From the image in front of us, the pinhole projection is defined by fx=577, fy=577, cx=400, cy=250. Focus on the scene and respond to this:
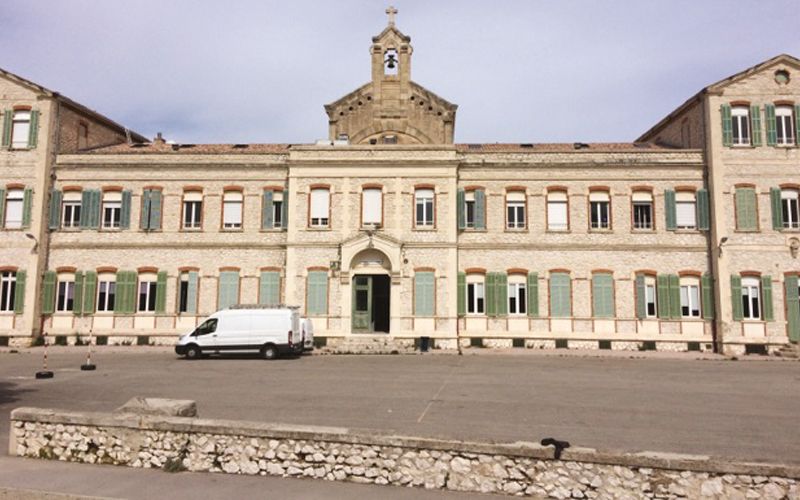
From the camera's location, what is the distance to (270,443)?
7.76 metres

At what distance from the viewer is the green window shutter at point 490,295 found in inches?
1032

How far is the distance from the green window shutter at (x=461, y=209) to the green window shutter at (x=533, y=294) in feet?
12.6

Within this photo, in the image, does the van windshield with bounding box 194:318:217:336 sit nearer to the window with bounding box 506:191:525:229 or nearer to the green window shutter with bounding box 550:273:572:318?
the window with bounding box 506:191:525:229

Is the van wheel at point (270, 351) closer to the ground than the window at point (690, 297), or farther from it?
closer to the ground

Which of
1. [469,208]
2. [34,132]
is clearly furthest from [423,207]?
[34,132]

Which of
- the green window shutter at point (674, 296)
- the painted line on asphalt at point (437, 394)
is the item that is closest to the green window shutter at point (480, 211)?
the painted line on asphalt at point (437, 394)

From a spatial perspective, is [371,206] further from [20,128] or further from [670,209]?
[20,128]

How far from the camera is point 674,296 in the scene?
25.7 metres

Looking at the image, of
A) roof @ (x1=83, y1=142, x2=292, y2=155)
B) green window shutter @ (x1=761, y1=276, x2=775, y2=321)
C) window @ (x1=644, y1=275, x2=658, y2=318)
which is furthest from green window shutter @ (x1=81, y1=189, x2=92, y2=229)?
green window shutter @ (x1=761, y1=276, x2=775, y2=321)

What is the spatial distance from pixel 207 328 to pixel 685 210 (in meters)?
21.7

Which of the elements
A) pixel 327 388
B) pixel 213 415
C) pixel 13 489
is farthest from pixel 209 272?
pixel 13 489

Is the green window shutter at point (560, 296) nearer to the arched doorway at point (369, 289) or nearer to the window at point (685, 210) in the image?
the window at point (685, 210)

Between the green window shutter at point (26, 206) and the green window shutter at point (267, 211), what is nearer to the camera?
the green window shutter at point (26, 206)

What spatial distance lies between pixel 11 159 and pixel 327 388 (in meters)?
22.0
